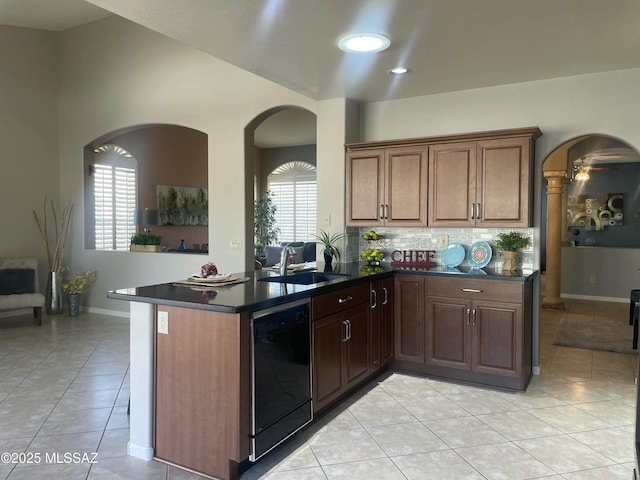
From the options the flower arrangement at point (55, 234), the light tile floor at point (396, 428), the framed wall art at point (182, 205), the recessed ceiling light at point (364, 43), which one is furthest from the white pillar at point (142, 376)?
the framed wall art at point (182, 205)

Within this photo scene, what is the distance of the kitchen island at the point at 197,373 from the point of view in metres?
2.43

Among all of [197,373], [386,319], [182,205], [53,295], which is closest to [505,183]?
[386,319]

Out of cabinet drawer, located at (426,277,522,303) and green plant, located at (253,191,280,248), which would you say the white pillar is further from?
green plant, located at (253,191,280,248)

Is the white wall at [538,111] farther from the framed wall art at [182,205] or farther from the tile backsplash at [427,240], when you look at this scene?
the framed wall art at [182,205]

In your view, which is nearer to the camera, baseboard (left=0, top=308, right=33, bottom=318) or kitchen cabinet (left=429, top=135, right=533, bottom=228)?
kitchen cabinet (left=429, top=135, right=533, bottom=228)

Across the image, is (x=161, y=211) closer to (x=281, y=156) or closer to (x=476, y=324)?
(x=281, y=156)

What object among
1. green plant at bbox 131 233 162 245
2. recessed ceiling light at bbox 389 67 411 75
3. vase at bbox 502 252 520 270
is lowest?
vase at bbox 502 252 520 270

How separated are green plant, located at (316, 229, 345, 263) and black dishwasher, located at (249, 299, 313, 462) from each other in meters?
1.77

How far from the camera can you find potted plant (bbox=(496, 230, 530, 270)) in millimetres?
4133

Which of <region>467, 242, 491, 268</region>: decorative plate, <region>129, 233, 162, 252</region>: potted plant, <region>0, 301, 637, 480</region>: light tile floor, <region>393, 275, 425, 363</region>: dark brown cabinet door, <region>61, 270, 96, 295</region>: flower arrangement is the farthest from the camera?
<region>61, 270, 96, 295</region>: flower arrangement

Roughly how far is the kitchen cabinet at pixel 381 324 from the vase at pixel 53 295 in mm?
4936

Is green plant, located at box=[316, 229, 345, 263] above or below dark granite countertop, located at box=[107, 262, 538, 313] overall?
above

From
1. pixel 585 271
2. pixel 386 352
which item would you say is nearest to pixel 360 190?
pixel 386 352

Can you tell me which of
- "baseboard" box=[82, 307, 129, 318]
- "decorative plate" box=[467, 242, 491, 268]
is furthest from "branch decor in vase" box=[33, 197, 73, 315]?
"decorative plate" box=[467, 242, 491, 268]
